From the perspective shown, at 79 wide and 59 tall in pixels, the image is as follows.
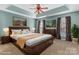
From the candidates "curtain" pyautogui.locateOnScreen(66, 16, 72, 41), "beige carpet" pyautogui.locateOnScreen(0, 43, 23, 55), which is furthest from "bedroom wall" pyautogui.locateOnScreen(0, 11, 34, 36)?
"curtain" pyautogui.locateOnScreen(66, 16, 72, 41)

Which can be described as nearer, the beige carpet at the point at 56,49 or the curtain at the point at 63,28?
the beige carpet at the point at 56,49

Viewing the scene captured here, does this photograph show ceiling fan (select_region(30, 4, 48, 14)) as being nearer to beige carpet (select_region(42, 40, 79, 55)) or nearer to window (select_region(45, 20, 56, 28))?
window (select_region(45, 20, 56, 28))

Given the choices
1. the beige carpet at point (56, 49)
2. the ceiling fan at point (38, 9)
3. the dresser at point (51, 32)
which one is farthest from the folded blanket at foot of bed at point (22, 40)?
the ceiling fan at point (38, 9)

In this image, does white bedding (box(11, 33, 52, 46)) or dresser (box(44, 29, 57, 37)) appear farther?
dresser (box(44, 29, 57, 37))

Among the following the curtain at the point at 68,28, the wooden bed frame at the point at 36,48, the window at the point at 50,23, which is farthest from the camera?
the window at the point at 50,23

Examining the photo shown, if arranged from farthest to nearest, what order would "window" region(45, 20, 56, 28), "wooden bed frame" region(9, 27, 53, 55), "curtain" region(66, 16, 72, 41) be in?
"window" region(45, 20, 56, 28) → "curtain" region(66, 16, 72, 41) → "wooden bed frame" region(9, 27, 53, 55)

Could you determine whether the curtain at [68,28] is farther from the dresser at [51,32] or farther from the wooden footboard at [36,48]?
the wooden footboard at [36,48]

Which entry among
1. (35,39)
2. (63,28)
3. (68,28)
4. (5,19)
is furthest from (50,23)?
(5,19)

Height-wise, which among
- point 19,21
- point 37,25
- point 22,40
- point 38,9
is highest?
point 38,9

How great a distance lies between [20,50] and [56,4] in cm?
133

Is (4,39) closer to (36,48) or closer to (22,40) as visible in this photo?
(22,40)

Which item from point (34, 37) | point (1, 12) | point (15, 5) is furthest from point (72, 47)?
point (1, 12)

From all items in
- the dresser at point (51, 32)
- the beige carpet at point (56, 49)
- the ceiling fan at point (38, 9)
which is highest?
the ceiling fan at point (38, 9)

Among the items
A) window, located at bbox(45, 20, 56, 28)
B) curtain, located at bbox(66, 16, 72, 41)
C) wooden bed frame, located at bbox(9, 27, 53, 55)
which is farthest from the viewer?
window, located at bbox(45, 20, 56, 28)
